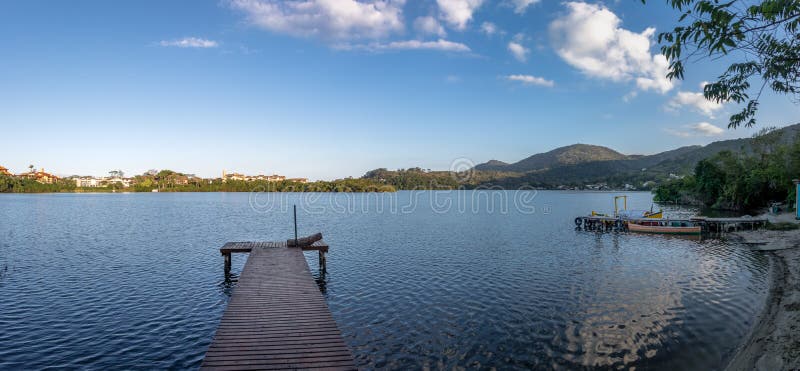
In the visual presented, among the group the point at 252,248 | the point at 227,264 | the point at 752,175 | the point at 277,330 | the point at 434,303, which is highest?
the point at 752,175

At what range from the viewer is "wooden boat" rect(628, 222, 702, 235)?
148ft

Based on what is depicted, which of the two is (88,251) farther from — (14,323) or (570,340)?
(570,340)

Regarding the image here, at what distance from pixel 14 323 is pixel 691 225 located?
56.5 meters

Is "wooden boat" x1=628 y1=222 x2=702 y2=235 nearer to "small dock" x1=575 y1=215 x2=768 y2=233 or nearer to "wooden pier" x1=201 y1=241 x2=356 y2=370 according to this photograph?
"small dock" x1=575 y1=215 x2=768 y2=233

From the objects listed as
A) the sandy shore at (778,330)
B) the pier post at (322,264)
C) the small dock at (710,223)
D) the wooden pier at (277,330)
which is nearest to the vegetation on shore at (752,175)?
the small dock at (710,223)

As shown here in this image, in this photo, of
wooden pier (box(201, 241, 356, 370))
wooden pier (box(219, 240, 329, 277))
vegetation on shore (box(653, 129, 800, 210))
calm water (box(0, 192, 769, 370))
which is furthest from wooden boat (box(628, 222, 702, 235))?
wooden pier (box(201, 241, 356, 370))

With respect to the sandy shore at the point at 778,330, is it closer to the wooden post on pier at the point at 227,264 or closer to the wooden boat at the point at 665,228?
the wooden boat at the point at 665,228

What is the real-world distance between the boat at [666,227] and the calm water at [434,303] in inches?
322

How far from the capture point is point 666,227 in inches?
1817

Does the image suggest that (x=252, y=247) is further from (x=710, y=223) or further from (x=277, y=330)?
(x=710, y=223)

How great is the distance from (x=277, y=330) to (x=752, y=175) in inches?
3180

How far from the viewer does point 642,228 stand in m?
47.3

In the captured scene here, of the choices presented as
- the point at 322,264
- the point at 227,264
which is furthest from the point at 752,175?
the point at 227,264

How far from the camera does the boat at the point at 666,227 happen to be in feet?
148
